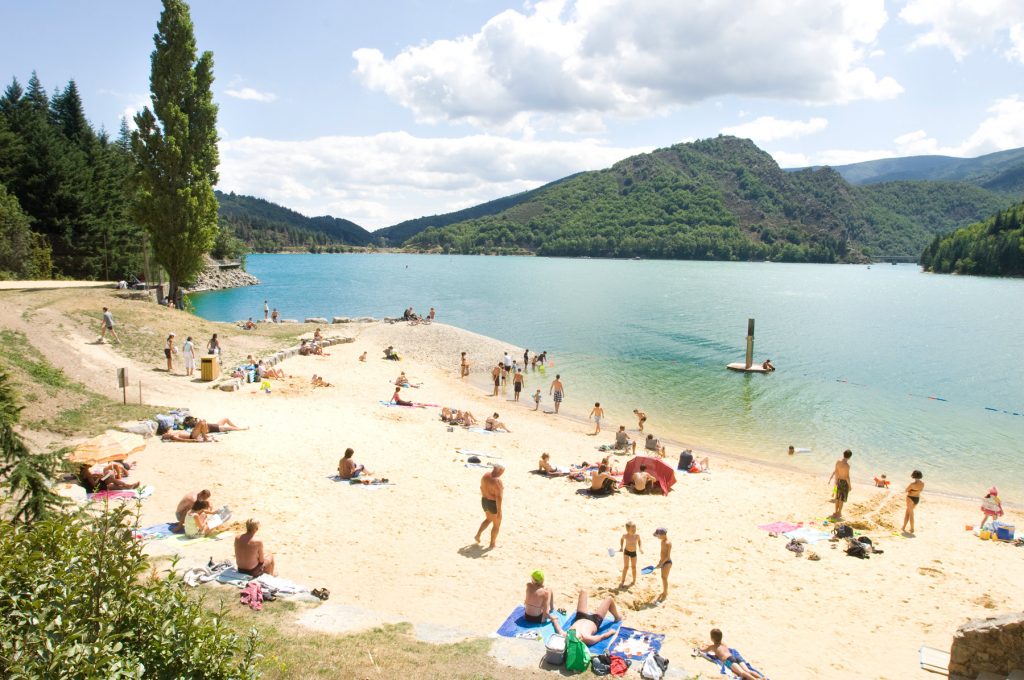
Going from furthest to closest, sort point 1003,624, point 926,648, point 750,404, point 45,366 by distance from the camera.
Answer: point 750,404 < point 45,366 < point 926,648 < point 1003,624

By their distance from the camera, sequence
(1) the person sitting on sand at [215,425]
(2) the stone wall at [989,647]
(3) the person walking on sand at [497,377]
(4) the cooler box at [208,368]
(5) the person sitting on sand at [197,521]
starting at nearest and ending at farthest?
(2) the stone wall at [989,647] → (5) the person sitting on sand at [197,521] → (1) the person sitting on sand at [215,425] → (4) the cooler box at [208,368] → (3) the person walking on sand at [497,377]

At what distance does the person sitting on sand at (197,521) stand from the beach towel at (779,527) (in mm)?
11195

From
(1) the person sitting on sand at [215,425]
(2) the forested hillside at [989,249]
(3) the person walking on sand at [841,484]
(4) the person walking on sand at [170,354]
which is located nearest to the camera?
(3) the person walking on sand at [841,484]

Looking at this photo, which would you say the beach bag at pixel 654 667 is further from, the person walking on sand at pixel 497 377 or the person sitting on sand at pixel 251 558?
the person walking on sand at pixel 497 377

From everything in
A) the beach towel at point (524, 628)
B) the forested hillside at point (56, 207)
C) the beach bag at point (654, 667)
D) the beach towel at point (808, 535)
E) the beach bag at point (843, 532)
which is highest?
the forested hillside at point (56, 207)

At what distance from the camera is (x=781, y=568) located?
457 inches

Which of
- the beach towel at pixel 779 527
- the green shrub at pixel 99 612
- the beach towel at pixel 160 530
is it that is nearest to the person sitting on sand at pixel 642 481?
the beach towel at pixel 779 527

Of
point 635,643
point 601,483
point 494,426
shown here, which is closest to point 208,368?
point 494,426

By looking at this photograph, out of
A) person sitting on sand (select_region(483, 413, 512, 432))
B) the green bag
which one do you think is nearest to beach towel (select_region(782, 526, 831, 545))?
the green bag

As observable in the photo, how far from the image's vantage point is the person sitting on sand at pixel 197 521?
10.0 m

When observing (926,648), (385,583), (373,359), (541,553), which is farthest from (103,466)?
(373,359)

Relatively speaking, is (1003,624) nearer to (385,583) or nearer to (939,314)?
(385,583)

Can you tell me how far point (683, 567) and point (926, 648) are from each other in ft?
12.2

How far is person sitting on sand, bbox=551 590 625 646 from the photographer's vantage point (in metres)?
8.21
